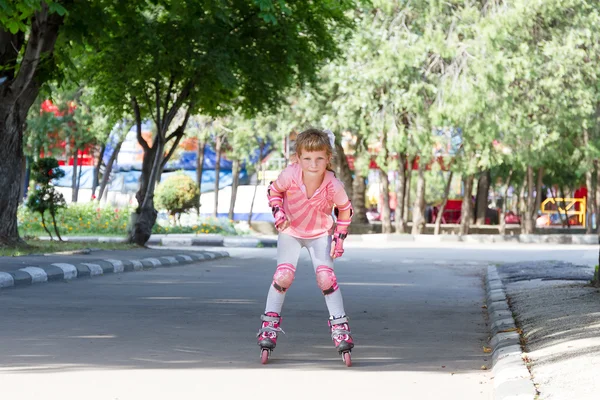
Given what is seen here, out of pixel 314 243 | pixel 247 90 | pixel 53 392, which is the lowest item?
pixel 53 392

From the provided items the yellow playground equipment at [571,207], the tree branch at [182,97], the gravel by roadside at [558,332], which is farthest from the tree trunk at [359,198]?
the yellow playground equipment at [571,207]

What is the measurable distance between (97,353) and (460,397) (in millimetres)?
2947

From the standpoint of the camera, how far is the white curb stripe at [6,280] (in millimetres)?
15518

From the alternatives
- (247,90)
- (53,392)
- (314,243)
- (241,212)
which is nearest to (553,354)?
(314,243)

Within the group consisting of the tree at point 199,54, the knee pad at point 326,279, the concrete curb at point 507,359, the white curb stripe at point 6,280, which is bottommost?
the concrete curb at point 507,359

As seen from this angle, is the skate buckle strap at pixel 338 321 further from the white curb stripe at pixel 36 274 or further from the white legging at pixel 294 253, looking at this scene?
the white curb stripe at pixel 36 274

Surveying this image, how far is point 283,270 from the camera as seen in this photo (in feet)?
29.2

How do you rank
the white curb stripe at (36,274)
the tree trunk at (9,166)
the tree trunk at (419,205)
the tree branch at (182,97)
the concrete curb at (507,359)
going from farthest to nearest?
the tree trunk at (419,205)
the tree branch at (182,97)
the tree trunk at (9,166)
the white curb stripe at (36,274)
the concrete curb at (507,359)

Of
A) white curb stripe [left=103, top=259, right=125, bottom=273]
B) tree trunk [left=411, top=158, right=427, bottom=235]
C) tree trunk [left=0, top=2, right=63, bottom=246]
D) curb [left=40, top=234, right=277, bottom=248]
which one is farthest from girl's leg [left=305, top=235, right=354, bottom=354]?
tree trunk [left=411, top=158, right=427, bottom=235]

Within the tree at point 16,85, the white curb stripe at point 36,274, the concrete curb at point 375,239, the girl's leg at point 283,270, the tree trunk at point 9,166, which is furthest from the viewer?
the concrete curb at point 375,239

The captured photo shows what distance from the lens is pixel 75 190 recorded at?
5981cm

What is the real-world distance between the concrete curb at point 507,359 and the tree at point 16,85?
36.6 ft

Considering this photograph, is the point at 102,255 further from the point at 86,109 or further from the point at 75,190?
the point at 75,190

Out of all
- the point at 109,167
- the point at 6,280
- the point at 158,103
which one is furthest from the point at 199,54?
the point at 109,167
